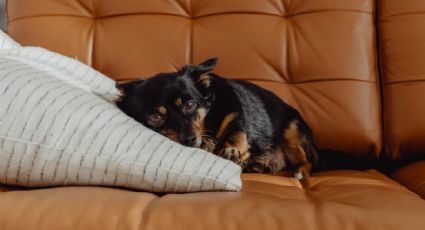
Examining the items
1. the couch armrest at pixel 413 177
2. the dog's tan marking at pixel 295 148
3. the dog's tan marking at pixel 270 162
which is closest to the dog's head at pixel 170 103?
the dog's tan marking at pixel 270 162

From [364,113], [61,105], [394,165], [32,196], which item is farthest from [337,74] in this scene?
[32,196]

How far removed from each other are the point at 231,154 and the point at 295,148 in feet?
1.08

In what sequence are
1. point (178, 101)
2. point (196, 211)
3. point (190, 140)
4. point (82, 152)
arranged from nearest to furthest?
point (196, 211) → point (82, 152) → point (190, 140) → point (178, 101)

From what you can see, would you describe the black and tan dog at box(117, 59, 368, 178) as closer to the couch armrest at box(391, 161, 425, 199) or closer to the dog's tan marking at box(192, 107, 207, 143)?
the dog's tan marking at box(192, 107, 207, 143)

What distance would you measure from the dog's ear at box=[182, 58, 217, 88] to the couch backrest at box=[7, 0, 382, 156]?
199 millimetres

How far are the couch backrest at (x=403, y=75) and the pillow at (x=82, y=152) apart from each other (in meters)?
0.80

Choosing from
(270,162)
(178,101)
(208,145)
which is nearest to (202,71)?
(178,101)

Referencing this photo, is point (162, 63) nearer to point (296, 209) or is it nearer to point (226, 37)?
point (226, 37)

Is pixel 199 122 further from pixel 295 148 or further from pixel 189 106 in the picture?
pixel 295 148

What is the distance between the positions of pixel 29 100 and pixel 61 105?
0.23 feet

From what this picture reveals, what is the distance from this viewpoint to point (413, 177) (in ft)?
4.34

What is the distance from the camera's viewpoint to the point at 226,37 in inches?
67.4

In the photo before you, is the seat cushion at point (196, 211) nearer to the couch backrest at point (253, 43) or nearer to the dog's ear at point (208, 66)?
the dog's ear at point (208, 66)

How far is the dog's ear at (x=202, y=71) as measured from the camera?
1453 mm
